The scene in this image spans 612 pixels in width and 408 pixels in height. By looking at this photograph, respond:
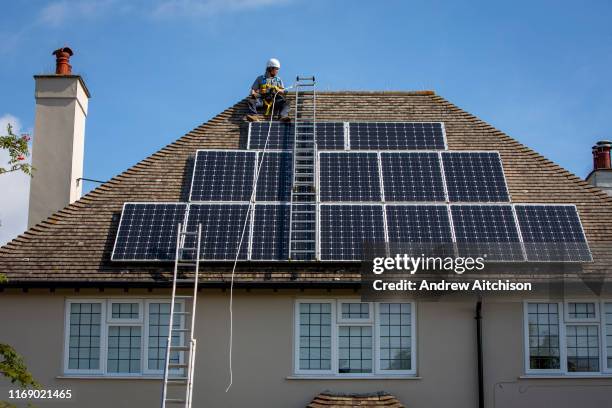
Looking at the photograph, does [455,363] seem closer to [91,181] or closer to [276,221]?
[276,221]

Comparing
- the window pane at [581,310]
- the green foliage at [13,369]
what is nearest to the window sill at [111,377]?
the green foliage at [13,369]

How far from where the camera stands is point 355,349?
19.3 meters

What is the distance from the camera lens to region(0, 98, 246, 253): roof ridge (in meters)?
20.3

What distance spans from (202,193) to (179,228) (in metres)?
1.89

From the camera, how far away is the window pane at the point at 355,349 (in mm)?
19203

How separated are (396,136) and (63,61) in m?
9.21

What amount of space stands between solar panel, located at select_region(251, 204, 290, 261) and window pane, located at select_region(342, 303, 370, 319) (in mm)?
1722

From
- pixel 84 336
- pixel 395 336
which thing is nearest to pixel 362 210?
pixel 395 336

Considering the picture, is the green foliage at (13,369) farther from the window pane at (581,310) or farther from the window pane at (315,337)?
the window pane at (581,310)

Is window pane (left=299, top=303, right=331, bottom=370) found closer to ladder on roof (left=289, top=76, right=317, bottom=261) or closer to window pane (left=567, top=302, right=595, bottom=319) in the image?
ladder on roof (left=289, top=76, right=317, bottom=261)

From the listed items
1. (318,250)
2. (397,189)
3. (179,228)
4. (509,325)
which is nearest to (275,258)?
(318,250)

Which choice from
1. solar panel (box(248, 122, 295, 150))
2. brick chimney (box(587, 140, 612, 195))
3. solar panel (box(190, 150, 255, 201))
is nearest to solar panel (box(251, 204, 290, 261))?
solar panel (box(190, 150, 255, 201))

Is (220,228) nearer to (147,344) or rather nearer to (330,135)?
(147,344)

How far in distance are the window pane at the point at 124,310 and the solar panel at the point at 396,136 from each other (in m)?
6.78
